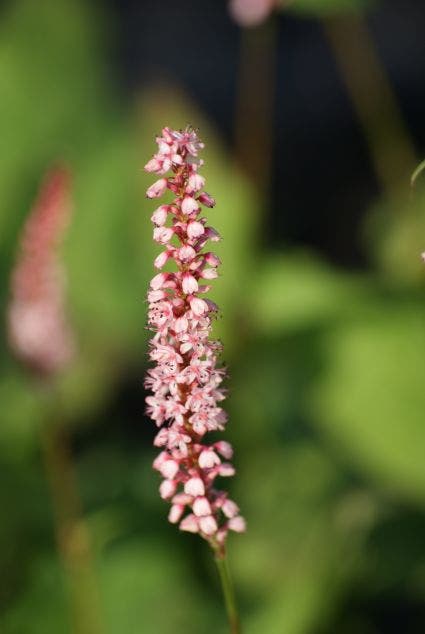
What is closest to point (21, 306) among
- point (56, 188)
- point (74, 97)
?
point (56, 188)

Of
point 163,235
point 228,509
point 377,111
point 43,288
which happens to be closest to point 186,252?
point 163,235

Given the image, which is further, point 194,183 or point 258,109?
point 258,109

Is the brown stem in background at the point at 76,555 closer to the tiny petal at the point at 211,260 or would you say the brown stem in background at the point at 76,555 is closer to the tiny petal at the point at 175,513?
the tiny petal at the point at 175,513

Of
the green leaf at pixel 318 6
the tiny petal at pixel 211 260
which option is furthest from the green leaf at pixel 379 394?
the tiny petal at pixel 211 260

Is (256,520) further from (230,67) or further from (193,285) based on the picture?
(230,67)

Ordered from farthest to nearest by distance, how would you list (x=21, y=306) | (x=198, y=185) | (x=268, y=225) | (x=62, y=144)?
(x=268, y=225) < (x=62, y=144) < (x=21, y=306) < (x=198, y=185)

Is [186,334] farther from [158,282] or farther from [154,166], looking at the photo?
[154,166]

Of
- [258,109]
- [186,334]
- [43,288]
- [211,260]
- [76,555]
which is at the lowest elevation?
[76,555]
